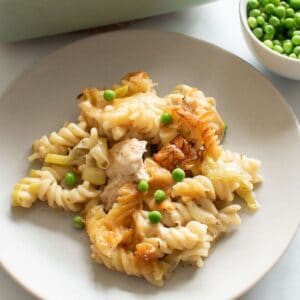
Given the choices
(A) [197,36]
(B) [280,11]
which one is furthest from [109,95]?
(B) [280,11]

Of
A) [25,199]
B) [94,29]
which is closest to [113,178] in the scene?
[25,199]

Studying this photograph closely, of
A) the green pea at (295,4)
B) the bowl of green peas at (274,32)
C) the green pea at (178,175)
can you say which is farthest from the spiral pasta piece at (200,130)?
the green pea at (295,4)

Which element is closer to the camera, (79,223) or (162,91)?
(79,223)

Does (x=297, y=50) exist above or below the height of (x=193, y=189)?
above

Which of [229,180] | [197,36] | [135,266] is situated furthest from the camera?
[197,36]

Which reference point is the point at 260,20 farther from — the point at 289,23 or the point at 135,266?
the point at 135,266

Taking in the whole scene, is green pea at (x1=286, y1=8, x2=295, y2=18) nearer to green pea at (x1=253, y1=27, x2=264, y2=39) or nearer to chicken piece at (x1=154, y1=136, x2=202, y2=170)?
green pea at (x1=253, y1=27, x2=264, y2=39)

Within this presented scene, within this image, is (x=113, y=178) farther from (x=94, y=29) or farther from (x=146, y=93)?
(x=94, y=29)
